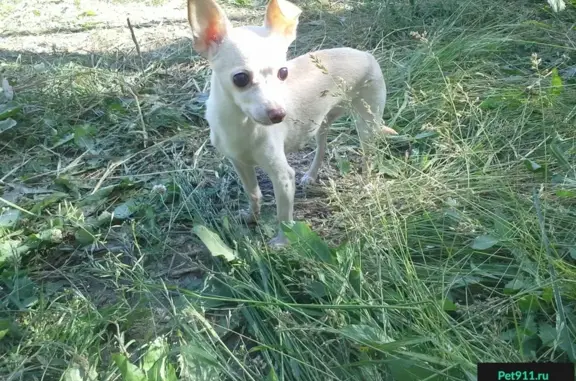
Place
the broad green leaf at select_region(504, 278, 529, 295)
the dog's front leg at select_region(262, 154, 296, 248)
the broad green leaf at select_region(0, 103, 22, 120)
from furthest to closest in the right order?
1. the broad green leaf at select_region(0, 103, 22, 120)
2. the dog's front leg at select_region(262, 154, 296, 248)
3. the broad green leaf at select_region(504, 278, 529, 295)

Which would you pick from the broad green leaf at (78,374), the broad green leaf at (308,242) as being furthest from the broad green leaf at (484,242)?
the broad green leaf at (78,374)

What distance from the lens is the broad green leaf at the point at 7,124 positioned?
332 centimetres

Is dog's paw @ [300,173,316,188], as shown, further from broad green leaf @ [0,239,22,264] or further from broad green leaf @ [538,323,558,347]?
broad green leaf @ [538,323,558,347]

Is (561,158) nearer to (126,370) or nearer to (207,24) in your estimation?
(207,24)

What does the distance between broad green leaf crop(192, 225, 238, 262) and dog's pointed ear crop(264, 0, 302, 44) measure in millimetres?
862

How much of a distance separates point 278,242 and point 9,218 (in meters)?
1.24

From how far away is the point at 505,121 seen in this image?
299 centimetres

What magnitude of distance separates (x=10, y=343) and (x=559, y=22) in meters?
3.88

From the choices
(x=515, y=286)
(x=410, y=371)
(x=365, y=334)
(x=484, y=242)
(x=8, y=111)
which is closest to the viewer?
(x=410, y=371)

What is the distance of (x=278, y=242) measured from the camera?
2.46 m

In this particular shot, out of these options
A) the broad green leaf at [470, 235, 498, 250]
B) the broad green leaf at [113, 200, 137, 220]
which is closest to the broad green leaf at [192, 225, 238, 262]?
the broad green leaf at [113, 200, 137, 220]

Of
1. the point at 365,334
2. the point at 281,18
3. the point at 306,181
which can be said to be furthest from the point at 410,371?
the point at 306,181

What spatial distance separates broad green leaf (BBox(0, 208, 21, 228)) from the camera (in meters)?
2.54

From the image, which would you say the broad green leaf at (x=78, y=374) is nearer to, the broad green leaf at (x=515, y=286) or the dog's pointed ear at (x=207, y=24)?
the dog's pointed ear at (x=207, y=24)
